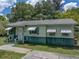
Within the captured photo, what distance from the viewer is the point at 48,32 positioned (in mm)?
29906

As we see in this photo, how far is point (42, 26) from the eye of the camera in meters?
30.4

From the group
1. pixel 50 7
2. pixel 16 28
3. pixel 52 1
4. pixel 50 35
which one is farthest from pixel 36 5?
pixel 50 35

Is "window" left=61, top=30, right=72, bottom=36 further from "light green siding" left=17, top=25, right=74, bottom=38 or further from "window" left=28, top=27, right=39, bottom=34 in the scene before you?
"window" left=28, top=27, right=39, bottom=34

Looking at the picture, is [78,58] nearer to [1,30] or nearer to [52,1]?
[1,30]

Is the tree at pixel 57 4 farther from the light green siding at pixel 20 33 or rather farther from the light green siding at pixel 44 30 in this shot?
the light green siding at pixel 44 30

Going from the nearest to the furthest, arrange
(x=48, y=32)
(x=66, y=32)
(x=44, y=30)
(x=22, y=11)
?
(x=66, y=32)
(x=48, y=32)
(x=44, y=30)
(x=22, y=11)

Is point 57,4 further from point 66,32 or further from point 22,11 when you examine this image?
point 66,32

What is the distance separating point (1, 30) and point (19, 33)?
11.4 metres

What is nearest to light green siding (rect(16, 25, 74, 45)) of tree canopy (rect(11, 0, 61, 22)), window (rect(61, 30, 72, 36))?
window (rect(61, 30, 72, 36))

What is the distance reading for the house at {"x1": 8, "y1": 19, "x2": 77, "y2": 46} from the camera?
91.8 feet

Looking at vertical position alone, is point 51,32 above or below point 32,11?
below

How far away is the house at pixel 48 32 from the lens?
28.0 m

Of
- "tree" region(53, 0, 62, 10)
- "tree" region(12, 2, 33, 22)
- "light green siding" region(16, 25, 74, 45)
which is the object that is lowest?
"light green siding" region(16, 25, 74, 45)

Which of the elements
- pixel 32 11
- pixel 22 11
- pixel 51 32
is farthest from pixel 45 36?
pixel 32 11
